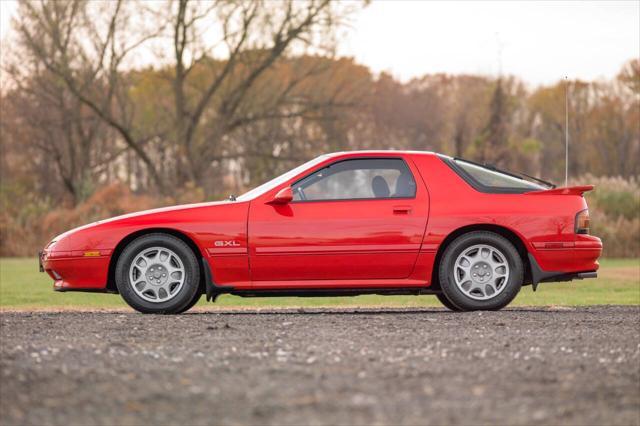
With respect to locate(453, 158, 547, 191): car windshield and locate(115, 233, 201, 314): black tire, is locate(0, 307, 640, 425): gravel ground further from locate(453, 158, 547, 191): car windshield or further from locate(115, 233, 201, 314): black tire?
locate(453, 158, 547, 191): car windshield

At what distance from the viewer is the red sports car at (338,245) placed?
30.9 feet

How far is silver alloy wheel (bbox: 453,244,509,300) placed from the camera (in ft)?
31.1

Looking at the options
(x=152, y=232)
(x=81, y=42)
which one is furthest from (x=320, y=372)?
(x=81, y=42)

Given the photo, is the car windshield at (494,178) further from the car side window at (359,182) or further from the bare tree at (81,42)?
the bare tree at (81,42)

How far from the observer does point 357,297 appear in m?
17.5

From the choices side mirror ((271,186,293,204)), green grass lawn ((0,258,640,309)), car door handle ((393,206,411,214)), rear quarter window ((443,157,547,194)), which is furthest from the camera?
green grass lawn ((0,258,640,309))

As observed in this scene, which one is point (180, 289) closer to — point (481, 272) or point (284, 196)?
point (284, 196)

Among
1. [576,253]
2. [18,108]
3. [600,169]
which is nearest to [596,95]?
[600,169]

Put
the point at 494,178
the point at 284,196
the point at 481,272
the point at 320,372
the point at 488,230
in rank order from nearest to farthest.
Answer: the point at 320,372, the point at 284,196, the point at 481,272, the point at 488,230, the point at 494,178

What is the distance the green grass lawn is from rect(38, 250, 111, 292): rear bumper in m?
4.34

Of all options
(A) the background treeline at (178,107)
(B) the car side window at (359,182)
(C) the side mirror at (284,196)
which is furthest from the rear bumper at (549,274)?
(A) the background treeline at (178,107)

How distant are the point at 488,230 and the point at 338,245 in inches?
52.3

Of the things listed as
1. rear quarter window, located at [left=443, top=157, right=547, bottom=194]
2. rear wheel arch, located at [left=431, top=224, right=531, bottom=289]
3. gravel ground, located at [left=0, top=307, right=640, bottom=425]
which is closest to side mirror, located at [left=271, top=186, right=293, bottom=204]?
gravel ground, located at [left=0, top=307, right=640, bottom=425]

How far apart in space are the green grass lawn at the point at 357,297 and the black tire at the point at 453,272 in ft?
13.9
